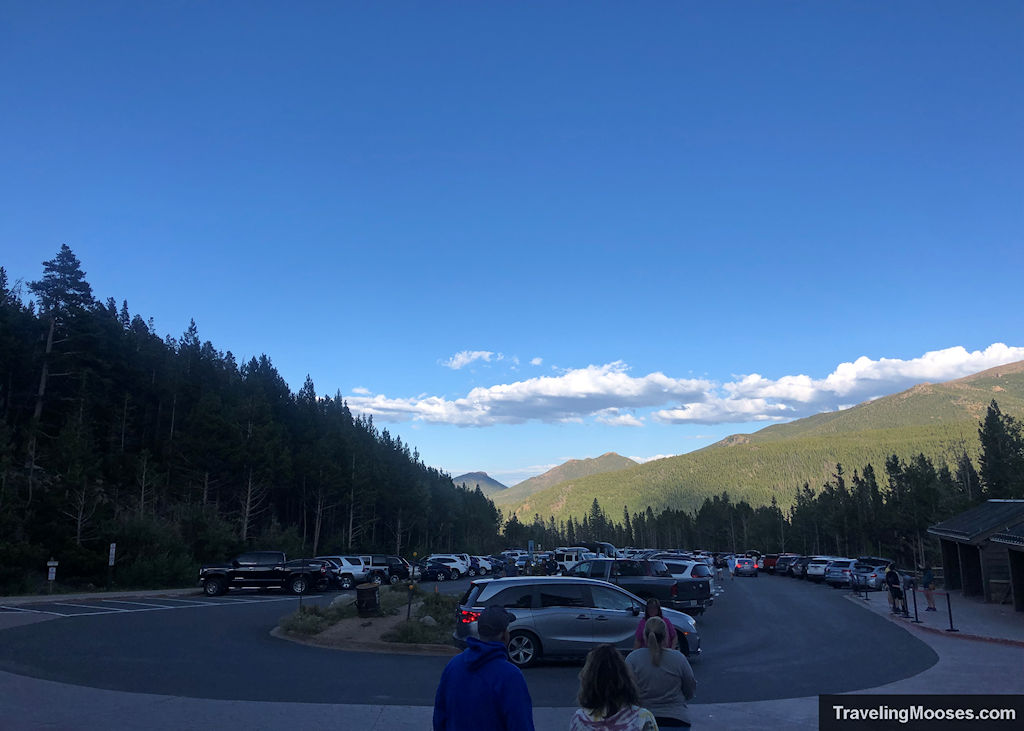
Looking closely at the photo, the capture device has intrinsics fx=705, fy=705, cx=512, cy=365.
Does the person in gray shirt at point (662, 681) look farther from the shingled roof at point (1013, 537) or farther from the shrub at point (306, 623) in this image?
the shingled roof at point (1013, 537)

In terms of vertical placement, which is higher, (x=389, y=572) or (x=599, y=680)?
(x=599, y=680)

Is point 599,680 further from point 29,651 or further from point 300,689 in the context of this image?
point 29,651

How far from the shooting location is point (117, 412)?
197ft

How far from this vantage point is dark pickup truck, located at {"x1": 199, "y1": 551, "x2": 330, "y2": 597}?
32500 millimetres

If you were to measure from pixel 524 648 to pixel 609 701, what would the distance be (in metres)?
9.70

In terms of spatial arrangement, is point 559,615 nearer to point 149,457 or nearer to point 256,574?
point 256,574

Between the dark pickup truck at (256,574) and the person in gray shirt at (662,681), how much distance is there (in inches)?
1161

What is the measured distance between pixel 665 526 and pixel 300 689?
149 m

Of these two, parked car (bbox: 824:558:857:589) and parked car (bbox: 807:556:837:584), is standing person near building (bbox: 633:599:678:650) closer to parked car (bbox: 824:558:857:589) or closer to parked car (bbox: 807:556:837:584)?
parked car (bbox: 824:558:857:589)

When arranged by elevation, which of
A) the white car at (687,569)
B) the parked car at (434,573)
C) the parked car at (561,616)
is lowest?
the parked car at (434,573)

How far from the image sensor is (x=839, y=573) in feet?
126

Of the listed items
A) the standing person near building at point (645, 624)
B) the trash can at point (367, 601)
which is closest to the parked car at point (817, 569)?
the trash can at point (367, 601)

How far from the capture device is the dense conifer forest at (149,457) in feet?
120

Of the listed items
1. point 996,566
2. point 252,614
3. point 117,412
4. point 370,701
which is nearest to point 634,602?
point 370,701
